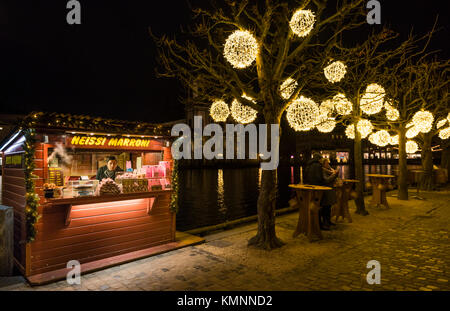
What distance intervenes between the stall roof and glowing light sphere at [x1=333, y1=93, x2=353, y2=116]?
239 inches

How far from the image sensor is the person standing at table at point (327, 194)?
7.79m

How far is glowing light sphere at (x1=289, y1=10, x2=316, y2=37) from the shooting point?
5.90 metres

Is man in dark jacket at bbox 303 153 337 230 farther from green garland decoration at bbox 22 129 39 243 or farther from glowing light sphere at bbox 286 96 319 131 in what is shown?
green garland decoration at bbox 22 129 39 243

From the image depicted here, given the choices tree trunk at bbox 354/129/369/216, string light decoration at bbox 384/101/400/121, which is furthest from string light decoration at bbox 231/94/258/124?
string light decoration at bbox 384/101/400/121

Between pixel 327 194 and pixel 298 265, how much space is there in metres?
3.16

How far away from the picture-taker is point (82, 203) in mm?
5172

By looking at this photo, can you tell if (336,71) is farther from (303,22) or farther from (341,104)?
(303,22)

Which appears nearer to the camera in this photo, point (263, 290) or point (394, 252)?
point (263, 290)

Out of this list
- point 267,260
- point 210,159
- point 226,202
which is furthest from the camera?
point 210,159
